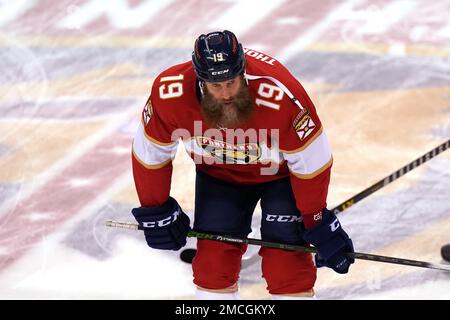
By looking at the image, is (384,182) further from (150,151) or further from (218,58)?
(218,58)

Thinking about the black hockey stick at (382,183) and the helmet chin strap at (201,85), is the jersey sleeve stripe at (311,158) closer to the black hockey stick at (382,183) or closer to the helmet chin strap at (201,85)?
the helmet chin strap at (201,85)

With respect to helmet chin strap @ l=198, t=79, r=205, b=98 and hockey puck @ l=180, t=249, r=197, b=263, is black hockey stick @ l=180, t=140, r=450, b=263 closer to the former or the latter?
hockey puck @ l=180, t=249, r=197, b=263

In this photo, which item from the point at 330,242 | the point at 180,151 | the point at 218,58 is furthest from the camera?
the point at 180,151

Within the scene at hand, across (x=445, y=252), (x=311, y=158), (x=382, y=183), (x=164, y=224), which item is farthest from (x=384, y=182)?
(x=164, y=224)

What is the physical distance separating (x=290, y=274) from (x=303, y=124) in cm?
66

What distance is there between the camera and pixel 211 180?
13.6 feet

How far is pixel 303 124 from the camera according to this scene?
3.73m

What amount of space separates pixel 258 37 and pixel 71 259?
8.04 feet

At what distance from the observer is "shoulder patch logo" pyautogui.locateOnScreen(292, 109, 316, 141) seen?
3.71 meters

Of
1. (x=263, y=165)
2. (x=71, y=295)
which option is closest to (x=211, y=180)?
(x=263, y=165)

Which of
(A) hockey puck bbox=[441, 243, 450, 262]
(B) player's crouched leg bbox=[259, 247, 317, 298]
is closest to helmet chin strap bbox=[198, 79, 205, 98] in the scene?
(B) player's crouched leg bbox=[259, 247, 317, 298]

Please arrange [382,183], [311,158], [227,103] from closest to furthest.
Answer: [227,103]
[311,158]
[382,183]

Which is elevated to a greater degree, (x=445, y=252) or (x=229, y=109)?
(x=229, y=109)

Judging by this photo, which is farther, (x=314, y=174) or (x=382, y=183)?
(x=382, y=183)
